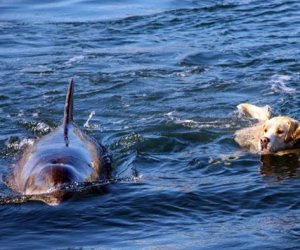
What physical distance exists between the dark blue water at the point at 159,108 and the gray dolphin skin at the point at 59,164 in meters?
0.17

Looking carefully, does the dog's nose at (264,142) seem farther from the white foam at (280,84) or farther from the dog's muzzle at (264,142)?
the white foam at (280,84)

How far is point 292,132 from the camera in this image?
988 cm

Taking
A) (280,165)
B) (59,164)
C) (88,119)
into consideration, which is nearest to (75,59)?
(88,119)

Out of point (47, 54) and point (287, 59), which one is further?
point (47, 54)

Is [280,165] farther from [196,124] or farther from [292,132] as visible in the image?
[196,124]

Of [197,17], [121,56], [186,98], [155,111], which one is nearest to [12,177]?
[155,111]

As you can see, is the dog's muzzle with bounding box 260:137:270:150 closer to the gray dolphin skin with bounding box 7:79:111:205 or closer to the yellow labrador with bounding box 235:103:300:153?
the yellow labrador with bounding box 235:103:300:153

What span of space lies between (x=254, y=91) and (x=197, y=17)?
613cm

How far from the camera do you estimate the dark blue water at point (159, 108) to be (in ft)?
22.8

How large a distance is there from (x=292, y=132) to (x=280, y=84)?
2.94 m

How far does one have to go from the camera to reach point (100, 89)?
12750 mm

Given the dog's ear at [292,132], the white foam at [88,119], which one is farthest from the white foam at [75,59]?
the dog's ear at [292,132]

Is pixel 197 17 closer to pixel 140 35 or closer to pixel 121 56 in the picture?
pixel 140 35

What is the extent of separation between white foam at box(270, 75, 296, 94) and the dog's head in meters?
2.45
